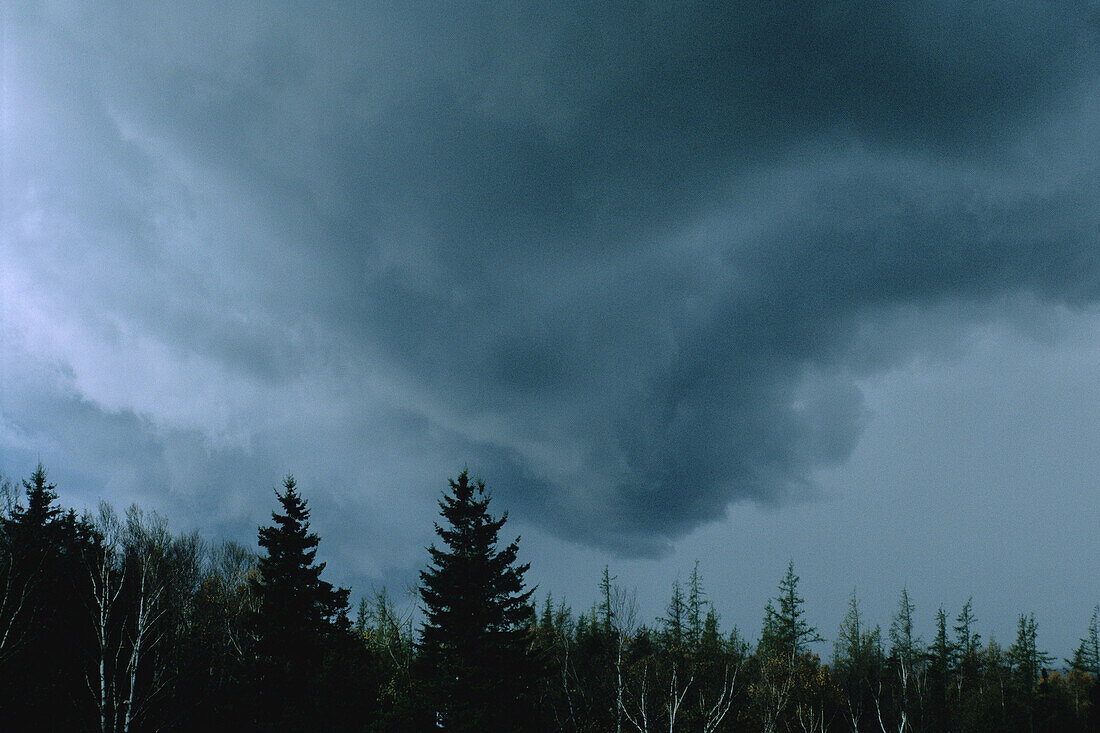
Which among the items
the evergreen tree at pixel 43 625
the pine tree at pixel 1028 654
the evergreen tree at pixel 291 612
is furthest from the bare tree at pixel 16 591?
the pine tree at pixel 1028 654

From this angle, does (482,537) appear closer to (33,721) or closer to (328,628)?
(328,628)

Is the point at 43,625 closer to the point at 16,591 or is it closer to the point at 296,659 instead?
the point at 16,591

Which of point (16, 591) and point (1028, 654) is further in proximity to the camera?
point (1028, 654)

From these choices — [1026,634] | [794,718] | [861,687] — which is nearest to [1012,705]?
[861,687]

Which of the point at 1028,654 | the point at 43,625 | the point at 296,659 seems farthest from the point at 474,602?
the point at 1028,654

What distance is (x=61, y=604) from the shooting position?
39438 millimetres

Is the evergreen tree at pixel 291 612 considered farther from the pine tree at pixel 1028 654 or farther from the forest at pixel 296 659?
the pine tree at pixel 1028 654

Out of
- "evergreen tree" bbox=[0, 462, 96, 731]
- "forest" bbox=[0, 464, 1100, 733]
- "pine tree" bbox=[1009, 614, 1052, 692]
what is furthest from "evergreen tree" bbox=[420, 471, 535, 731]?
"pine tree" bbox=[1009, 614, 1052, 692]

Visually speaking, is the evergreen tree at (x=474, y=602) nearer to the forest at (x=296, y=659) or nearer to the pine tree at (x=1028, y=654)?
the forest at (x=296, y=659)

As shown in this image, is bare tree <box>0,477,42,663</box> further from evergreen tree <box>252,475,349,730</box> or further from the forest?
evergreen tree <box>252,475,349,730</box>

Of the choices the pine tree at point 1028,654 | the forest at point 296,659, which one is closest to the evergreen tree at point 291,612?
the forest at point 296,659

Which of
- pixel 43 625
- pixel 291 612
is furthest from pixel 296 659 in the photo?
pixel 43 625

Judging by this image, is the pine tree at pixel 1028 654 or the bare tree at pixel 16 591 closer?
the bare tree at pixel 16 591

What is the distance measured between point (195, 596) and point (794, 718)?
51922 millimetres
